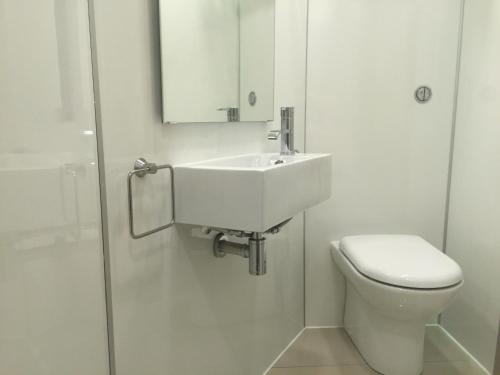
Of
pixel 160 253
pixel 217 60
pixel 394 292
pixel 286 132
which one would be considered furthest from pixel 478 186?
pixel 160 253

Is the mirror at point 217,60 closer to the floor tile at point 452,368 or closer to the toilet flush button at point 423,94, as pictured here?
the toilet flush button at point 423,94

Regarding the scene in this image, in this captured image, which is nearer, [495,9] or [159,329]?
[159,329]

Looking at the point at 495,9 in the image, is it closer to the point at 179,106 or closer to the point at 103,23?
the point at 179,106

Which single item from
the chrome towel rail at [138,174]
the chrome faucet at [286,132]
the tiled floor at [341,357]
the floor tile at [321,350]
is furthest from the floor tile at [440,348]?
the chrome towel rail at [138,174]

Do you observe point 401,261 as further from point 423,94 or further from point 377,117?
point 423,94

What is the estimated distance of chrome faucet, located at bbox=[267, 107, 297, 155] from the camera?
61.4 inches

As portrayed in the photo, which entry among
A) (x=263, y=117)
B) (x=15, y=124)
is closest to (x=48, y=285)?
(x=15, y=124)

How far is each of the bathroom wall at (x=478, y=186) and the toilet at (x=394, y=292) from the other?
214 millimetres

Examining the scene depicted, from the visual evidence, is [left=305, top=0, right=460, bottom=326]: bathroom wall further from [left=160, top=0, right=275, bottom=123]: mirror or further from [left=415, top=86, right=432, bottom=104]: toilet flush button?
[left=160, top=0, right=275, bottom=123]: mirror

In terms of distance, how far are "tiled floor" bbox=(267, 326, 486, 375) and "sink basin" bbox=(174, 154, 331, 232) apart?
2.85 ft

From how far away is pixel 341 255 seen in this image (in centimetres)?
182

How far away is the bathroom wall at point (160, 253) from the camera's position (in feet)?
3.00

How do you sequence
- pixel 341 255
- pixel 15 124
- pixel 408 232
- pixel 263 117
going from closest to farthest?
pixel 15 124 < pixel 263 117 < pixel 341 255 < pixel 408 232

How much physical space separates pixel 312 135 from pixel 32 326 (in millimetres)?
1429
